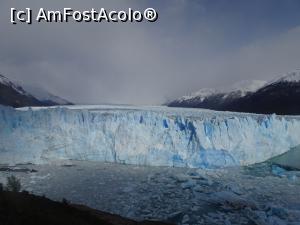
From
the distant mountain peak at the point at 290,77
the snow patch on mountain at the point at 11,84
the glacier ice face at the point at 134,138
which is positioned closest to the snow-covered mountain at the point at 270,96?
the distant mountain peak at the point at 290,77

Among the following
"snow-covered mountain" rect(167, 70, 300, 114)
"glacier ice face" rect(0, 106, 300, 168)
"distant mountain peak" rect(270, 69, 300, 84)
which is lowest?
"glacier ice face" rect(0, 106, 300, 168)

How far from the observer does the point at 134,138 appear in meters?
16.8

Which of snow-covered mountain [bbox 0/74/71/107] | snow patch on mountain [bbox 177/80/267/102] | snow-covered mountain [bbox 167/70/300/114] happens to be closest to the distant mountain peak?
snow-covered mountain [bbox 167/70/300/114]

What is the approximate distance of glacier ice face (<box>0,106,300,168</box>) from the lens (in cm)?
1627

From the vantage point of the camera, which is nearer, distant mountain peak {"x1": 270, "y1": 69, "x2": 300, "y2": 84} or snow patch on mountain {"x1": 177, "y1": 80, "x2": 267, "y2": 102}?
distant mountain peak {"x1": 270, "y1": 69, "x2": 300, "y2": 84}

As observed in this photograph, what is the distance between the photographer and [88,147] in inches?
666

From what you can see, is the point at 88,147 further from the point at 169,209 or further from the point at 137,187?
the point at 169,209

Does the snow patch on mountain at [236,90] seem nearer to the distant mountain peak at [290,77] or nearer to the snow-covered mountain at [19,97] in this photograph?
the distant mountain peak at [290,77]

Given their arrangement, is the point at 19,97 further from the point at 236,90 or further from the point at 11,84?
the point at 236,90

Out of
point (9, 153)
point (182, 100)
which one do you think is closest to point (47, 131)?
point (9, 153)

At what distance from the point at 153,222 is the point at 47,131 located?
9.33 metres

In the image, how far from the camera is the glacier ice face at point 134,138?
1627cm

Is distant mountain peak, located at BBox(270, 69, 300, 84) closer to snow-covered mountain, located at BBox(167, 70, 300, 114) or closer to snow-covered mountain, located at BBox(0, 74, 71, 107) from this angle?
snow-covered mountain, located at BBox(167, 70, 300, 114)

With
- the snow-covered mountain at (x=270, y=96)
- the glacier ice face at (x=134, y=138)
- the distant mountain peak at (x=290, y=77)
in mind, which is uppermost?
the distant mountain peak at (x=290, y=77)
